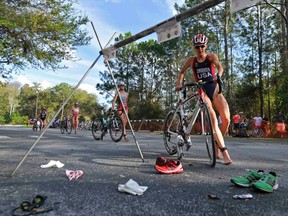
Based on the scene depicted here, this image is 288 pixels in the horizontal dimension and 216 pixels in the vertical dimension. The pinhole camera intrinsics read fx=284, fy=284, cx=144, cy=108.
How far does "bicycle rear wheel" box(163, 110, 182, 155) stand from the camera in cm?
445

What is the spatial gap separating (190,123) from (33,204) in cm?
266

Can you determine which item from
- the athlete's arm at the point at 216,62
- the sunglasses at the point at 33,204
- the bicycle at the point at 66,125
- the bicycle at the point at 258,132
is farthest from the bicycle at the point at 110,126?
the bicycle at the point at 258,132

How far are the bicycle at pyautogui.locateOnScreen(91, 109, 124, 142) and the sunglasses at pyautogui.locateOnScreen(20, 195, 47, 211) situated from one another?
622cm

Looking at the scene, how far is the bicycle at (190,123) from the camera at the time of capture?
152 inches

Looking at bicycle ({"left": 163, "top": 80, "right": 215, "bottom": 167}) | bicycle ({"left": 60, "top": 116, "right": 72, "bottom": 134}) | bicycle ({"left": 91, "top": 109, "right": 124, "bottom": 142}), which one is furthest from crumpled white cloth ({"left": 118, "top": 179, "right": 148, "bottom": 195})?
bicycle ({"left": 60, "top": 116, "right": 72, "bottom": 134})

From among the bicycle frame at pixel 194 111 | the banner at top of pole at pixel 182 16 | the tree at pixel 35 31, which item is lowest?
the bicycle frame at pixel 194 111

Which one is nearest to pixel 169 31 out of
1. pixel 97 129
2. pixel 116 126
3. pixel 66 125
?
pixel 116 126

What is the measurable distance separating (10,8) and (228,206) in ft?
35.4

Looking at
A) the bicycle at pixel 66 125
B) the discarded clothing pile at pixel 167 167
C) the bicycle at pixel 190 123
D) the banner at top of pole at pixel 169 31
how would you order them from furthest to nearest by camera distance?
the bicycle at pixel 66 125 < the bicycle at pixel 190 123 < the banner at top of pole at pixel 169 31 < the discarded clothing pile at pixel 167 167

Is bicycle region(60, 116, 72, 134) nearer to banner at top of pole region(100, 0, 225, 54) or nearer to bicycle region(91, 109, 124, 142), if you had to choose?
bicycle region(91, 109, 124, 142)

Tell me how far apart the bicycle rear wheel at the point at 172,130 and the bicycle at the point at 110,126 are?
138 inches

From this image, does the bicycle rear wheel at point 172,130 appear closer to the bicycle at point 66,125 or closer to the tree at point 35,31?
the tree at point 35,31

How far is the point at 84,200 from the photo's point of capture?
204cm

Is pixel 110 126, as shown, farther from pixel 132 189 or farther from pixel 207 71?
pixel 132 189
